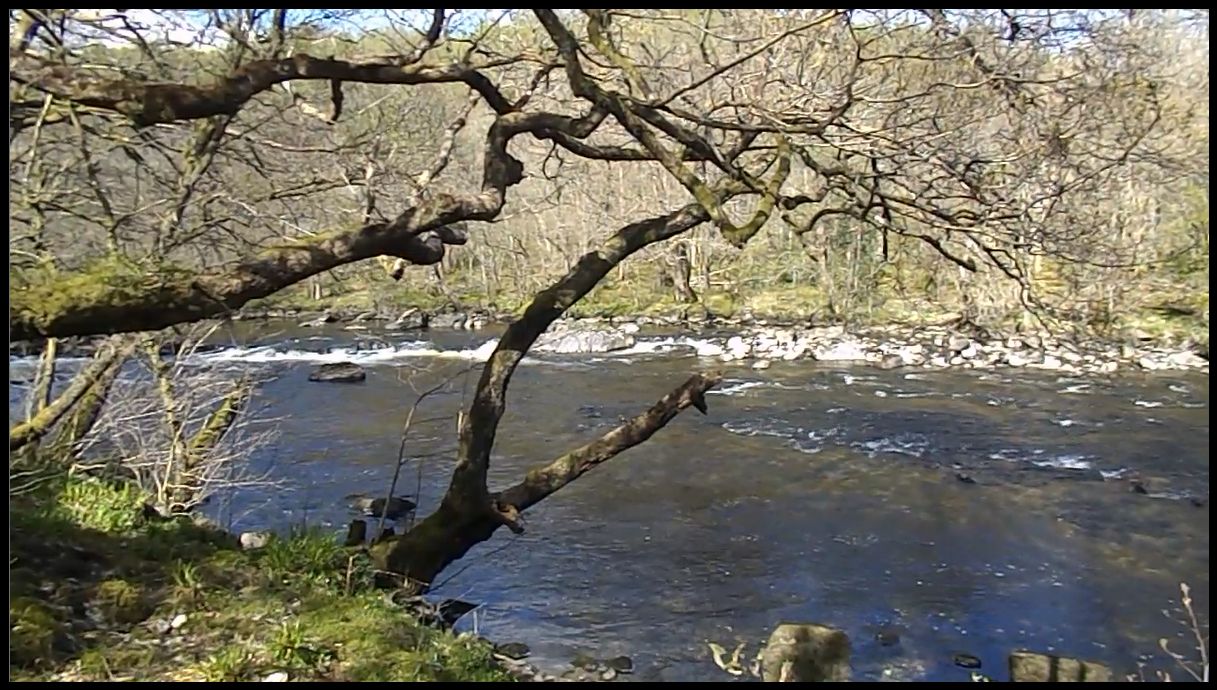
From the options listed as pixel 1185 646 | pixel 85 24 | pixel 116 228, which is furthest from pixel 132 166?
pixel 1185 646

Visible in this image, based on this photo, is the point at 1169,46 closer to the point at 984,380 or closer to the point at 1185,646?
the point at 1185,646

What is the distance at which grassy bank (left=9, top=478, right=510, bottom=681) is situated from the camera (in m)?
3.83

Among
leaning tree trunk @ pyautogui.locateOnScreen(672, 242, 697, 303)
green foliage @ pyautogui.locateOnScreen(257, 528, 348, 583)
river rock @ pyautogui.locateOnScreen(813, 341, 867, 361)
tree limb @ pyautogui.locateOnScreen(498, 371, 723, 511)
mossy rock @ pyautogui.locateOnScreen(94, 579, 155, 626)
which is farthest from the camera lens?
leaning tree trunk @ pyautogui.locateOnScreen(672, 242, 697, 303)

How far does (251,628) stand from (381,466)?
8.65 m

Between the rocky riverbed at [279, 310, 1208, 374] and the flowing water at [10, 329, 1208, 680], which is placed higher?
the rocky riverbed at [279, 310, 1208, 374]

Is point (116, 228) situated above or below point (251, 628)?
above

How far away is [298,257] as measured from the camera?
423 cm

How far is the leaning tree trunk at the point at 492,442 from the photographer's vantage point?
226 inches

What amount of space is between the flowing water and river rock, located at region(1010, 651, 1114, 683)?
284mm

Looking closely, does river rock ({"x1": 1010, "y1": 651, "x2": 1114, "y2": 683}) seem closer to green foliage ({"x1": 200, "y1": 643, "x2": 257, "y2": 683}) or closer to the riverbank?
green foliage ({"x1": 200, "y1": 643, "x2": 257, "y2": 683})

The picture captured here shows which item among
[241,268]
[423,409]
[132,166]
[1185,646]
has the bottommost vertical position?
[1185,646]

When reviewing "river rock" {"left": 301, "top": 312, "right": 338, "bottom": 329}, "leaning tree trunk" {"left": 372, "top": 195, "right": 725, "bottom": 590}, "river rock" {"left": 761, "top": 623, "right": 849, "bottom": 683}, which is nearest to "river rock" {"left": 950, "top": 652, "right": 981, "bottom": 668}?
"river rock" {"left": 761, "top": 623, "right": 849, "bottom": 683}

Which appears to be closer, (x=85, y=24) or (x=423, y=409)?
(x=85, y=24)

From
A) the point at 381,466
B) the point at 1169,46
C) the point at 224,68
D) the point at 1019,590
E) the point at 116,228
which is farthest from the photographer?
the point at 381,466
